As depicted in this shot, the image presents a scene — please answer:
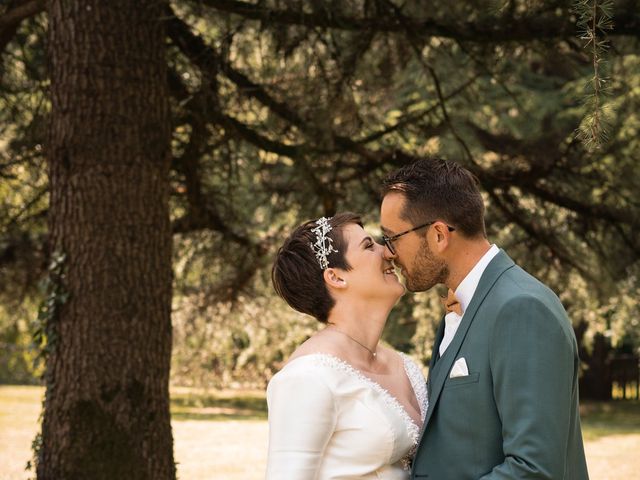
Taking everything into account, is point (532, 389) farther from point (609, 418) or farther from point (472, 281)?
point (609, 418)

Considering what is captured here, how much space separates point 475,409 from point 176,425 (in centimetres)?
1494

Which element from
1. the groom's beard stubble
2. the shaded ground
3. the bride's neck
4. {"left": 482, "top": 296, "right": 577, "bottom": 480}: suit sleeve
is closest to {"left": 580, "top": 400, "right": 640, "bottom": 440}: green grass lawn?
the shaded ground

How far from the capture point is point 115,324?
15.2 feet

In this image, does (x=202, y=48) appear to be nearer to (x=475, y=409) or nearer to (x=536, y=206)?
(x=536, y=206)

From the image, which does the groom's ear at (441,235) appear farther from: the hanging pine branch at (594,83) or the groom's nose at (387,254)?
the hanging pine branch at (594,83)

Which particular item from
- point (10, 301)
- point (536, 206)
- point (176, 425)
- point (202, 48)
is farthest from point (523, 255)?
point (176, 425)

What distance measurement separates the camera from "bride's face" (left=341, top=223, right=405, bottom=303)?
280 cm

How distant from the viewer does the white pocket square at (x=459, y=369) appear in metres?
2.27

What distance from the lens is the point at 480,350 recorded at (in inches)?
88.8

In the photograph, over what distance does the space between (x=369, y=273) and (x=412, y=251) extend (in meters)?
0.29

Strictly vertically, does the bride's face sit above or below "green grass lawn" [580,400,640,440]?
above

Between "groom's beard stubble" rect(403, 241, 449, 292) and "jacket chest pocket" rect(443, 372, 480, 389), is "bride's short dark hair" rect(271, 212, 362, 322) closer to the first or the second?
"groom's beard stubble" rect(403, 241, 449, 292)

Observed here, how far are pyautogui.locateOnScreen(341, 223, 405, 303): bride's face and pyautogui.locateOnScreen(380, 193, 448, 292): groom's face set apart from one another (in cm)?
21

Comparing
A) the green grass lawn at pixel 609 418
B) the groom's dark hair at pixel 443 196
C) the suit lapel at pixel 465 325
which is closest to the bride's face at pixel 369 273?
the groom's dark hair at pixel 443 196
